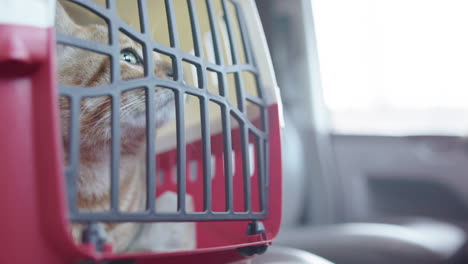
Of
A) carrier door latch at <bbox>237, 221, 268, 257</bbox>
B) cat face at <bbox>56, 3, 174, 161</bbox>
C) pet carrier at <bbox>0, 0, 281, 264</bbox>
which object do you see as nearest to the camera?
pet carrier at <bbox>0, 0, 281, 264</bbox>

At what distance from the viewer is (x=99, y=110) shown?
0.79 meters

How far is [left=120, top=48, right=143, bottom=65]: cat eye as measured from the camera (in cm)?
87

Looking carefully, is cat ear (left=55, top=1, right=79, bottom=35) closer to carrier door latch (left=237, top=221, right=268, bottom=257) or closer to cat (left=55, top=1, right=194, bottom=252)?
cat (left=55, top=1, right=194, bottom=252)

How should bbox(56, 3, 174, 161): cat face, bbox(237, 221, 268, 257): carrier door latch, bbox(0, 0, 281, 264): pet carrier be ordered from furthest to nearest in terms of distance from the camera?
bbox(56, 3, 174, 161): cat face → bbox(237, 221, 268, 257): carrier door latch → bbox(0, 0, 281, 264): pet carrier

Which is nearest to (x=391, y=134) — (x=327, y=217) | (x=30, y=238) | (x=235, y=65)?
(x=327, y=217)

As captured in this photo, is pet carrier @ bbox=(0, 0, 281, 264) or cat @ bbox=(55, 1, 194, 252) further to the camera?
cat @ bbox=(55, 1, 194, 252)

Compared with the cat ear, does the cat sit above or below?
below

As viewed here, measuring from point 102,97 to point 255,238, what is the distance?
1.26 ft

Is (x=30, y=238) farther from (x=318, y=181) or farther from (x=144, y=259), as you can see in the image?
(x=318, y=181)

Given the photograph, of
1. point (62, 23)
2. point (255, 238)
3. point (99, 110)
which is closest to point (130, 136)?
point (99, 110)

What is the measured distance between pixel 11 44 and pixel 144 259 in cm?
27

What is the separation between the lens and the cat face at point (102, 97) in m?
0.79

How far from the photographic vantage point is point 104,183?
34.6 inches

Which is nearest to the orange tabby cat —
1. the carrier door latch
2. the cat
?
the cat
